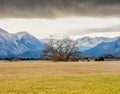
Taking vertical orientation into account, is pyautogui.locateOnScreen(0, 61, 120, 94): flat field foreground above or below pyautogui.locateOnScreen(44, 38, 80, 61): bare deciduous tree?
below

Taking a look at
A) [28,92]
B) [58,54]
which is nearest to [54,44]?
Result: [58,54]

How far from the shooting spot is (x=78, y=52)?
178125 millimetres

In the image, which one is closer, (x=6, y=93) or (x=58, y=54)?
(x=6, y=93)

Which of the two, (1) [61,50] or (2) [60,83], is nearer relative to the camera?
(2) [60,83]

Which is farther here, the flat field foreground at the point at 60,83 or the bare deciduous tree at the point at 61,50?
the bare deciduous tree at the point at 61,50

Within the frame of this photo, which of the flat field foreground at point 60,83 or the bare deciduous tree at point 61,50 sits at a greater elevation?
the bare deciduous tree at point 61,50

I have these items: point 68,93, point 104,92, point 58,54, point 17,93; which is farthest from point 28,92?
point 58,54

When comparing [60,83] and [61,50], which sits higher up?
[61,50]

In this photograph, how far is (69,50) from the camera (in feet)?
591

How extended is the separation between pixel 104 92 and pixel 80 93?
6.54ft

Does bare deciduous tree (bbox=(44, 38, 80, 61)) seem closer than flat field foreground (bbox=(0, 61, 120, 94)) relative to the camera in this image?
No

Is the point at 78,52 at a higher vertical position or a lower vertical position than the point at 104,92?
higher

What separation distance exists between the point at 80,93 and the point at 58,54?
150346 mm

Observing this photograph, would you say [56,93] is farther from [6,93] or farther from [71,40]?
[71,40]
